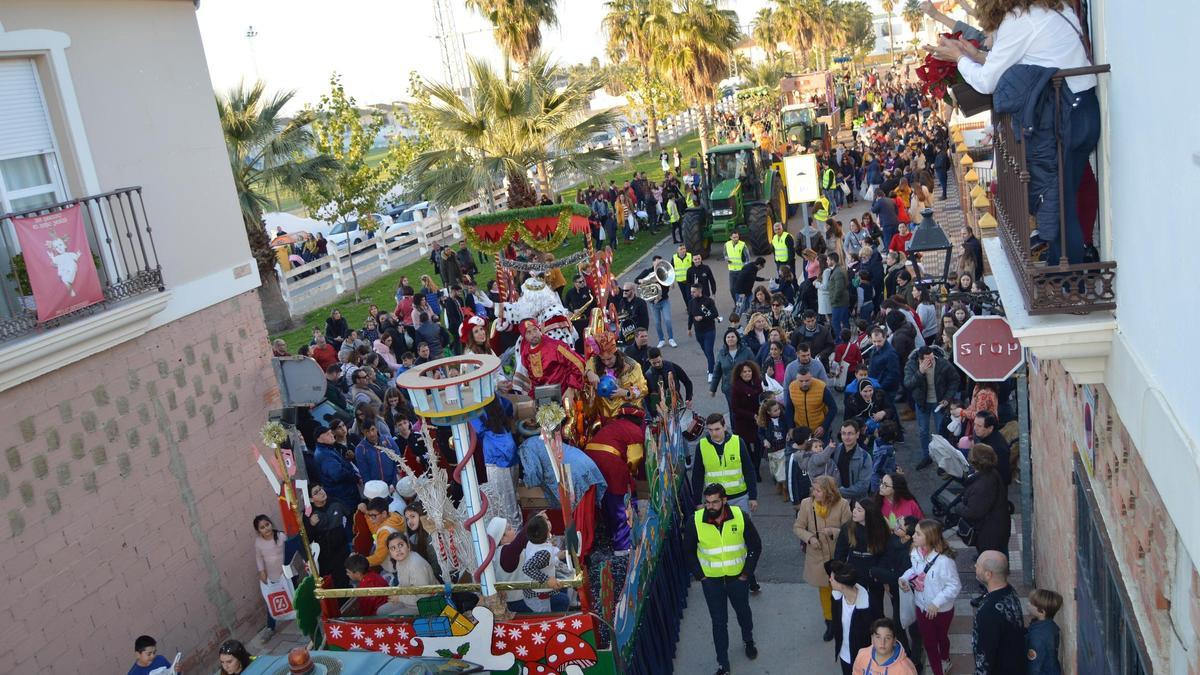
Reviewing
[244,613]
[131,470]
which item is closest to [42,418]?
[131,470]

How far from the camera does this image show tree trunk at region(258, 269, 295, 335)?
22812mm

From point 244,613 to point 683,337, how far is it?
31.8 feet

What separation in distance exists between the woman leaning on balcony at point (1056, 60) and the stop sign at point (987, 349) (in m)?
2.27

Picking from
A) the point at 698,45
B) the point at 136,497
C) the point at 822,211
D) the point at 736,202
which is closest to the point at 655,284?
the point at 822,211

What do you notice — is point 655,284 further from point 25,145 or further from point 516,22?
point 516,22

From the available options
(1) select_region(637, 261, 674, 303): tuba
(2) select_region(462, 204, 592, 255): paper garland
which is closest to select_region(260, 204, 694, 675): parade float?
(2) select_region(462, 204, 592, 255): paper garland

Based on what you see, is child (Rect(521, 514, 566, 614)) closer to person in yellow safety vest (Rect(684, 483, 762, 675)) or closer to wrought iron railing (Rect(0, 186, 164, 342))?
person in yellow safety vest (Rect(684, 483, 762, 675))

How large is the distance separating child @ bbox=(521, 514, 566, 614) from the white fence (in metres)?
16.4

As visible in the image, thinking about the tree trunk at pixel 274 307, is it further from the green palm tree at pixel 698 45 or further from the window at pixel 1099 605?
the window at pixel 1099 605

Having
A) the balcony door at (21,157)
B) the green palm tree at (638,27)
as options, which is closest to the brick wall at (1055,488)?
the balcony door at (21,157)

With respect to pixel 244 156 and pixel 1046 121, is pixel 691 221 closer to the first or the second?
pixel 244 156

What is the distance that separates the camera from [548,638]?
7.60m

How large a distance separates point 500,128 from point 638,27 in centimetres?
1614

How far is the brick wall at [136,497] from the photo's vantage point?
811 centimetres
